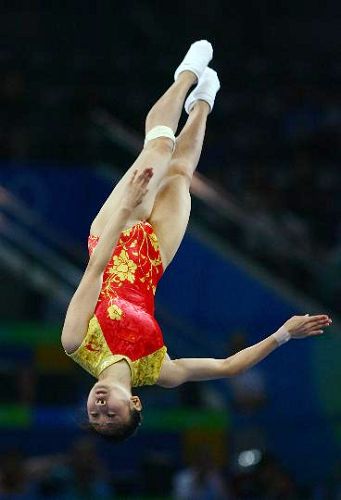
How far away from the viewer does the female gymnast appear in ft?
20.5

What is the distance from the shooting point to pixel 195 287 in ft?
33.6

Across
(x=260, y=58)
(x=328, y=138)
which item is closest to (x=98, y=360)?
(x=328, y=138)

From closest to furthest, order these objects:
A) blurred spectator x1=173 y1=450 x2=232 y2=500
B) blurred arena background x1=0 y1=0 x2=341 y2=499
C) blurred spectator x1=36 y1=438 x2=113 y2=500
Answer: blurred spectator x1=36 y1=438 x2=113 y2=500 → blurred spectator x1=173 y1=450 x2=232 y2=500 → blurred arena background x1=0 y1=0 x2=341 y2=499

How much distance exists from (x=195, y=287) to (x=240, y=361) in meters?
3.64

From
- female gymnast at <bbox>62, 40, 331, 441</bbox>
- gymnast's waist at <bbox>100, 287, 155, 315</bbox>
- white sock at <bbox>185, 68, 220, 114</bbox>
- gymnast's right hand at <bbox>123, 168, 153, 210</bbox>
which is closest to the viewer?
gymnast's right hand at <bbox>123, 168, 153, 210</bbox>

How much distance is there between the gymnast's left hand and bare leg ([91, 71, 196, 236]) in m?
1.14

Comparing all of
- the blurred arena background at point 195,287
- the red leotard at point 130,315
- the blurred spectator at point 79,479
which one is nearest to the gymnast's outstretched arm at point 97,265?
the red leotard at point 130,315

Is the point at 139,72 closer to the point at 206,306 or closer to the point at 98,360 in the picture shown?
the point at 206,306

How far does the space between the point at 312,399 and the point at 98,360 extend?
143 inches

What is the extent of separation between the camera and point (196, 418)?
32.0 ft

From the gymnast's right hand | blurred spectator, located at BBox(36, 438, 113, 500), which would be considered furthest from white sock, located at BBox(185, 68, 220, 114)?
blurred spectator, located at BBox(36, 438, 113, 500)

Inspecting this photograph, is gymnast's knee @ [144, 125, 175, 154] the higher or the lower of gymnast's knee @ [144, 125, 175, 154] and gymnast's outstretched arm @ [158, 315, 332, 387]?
the higher

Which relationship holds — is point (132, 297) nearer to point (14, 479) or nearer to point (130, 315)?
point (130, 315)

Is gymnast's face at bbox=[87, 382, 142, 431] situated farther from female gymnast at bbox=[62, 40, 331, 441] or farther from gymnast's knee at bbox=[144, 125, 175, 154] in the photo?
gymnast's knee at bbox=[144, 125, 175, 154]
